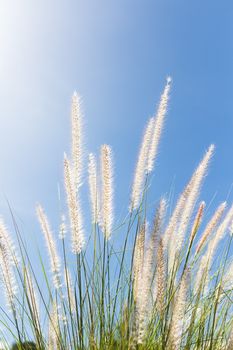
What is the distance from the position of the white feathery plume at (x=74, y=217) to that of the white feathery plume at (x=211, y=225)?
2.34 feet

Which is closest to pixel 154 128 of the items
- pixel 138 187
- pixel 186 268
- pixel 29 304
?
pixel 138 187

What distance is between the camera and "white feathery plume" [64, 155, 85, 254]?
2.88m

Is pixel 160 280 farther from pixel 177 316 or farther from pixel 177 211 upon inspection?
pixel 177 211

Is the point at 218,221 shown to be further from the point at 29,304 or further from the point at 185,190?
the point at 29,304

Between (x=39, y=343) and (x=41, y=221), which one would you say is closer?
(x=39, y=343)

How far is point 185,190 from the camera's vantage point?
10.3 ft

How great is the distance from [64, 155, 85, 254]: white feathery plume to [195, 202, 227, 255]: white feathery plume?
712 mm

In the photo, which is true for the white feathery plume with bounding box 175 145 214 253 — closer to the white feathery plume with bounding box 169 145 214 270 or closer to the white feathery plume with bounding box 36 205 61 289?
the white feathery plume with bounding box 169 145 214 270

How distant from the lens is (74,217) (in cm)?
287

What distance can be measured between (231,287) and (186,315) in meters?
0.31

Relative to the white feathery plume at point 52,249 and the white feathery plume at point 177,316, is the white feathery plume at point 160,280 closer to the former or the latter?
the white feathery plume at point 177,316

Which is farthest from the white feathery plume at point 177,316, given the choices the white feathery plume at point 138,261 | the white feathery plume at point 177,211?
the white feathery plume at point 177,211

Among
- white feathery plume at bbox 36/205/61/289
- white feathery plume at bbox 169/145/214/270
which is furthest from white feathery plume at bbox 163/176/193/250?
white feathery plume at bbox 36/205/61/289

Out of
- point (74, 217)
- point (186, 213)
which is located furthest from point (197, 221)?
point (74, 217)
